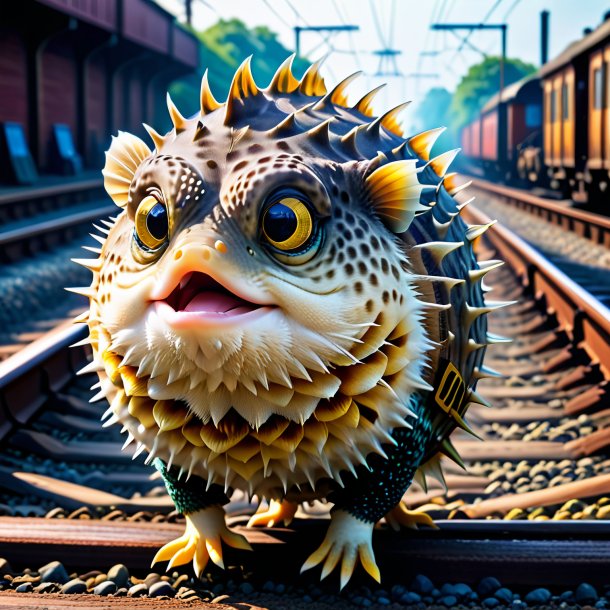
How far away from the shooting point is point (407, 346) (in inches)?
92.0

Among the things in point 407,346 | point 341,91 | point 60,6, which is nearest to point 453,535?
point 407,346

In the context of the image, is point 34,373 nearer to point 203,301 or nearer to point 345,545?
point 345,545

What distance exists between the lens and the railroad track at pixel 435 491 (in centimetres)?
266

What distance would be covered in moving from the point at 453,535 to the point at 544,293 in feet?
16.0

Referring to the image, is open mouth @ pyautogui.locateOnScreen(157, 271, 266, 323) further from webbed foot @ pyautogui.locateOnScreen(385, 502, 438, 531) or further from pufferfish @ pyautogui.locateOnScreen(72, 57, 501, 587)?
webbed foot @ pyautogui.locateOnScreen(385, 502, 438, 531)

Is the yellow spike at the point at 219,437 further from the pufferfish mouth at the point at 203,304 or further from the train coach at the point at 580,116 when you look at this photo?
the train coach at the point at 580,116

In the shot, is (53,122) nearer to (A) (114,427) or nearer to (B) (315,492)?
(A) (114,427)

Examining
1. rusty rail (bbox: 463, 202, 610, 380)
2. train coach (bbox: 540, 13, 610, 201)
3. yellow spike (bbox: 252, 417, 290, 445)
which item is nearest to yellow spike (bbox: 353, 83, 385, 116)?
yellow spike (bbox: 252, 417, 290, 445)

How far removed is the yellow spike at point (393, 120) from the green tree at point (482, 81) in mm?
85315

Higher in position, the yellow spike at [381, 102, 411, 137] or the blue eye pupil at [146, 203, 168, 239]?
the yellow spike at [381, 102, 411, 137]

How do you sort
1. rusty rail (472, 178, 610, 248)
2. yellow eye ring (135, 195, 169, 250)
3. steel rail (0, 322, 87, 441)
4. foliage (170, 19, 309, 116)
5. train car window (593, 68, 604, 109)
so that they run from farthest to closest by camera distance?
1. foliage (170, 19, 309, 116)
2. train car window (593, 68, 604, 109)
3. rusty rail (472, 178, 610, 248)
4. steel rail (0, 322, 87, 441)
5. yellow eye ring (135, 195, 169, 250)

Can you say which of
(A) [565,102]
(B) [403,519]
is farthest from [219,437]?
(A) [565,102]

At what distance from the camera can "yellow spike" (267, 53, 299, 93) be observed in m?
2.65

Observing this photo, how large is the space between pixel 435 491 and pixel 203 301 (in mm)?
2181
